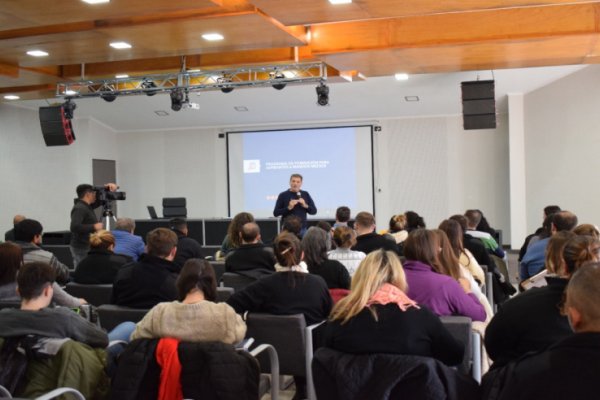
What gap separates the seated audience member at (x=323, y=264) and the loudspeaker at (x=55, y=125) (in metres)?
6.76

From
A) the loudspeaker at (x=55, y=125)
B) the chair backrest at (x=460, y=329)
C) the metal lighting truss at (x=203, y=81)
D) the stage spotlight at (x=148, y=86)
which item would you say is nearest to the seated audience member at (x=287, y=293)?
the chair backrest at (x=460, y=329)

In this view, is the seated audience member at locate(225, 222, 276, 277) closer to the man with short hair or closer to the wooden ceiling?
the wooden ceiling

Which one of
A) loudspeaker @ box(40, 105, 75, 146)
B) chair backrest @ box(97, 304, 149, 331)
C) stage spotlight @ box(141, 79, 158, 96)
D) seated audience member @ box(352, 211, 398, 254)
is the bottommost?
chair backrest @ box(97, 304, 149, 331)

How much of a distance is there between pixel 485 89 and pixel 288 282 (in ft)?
21.4

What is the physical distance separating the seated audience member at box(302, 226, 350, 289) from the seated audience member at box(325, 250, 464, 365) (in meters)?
1.64

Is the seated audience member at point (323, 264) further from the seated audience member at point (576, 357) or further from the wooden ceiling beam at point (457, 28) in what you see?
the wooden ceiling beam at point (457, 28)

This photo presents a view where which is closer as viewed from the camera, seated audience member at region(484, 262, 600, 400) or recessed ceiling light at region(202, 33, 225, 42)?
seated audience member at region(484, 262, 600, 400)

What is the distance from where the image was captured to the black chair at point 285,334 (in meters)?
3.33

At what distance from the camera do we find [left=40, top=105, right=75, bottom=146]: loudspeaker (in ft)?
32.5

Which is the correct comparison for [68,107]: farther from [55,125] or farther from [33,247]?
[33,247]

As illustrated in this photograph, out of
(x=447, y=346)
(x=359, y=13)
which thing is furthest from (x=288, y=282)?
(x=359, y=13)

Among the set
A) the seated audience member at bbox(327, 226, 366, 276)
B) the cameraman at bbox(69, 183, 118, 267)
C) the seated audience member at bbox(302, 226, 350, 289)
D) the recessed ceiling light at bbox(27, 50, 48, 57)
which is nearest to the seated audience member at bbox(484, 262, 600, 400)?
the seated audience member at bbox(302, 226, 350, 289)

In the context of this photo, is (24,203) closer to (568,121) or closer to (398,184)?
(398,184)

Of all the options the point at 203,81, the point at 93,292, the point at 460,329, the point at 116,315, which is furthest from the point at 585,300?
the point at 203,81
